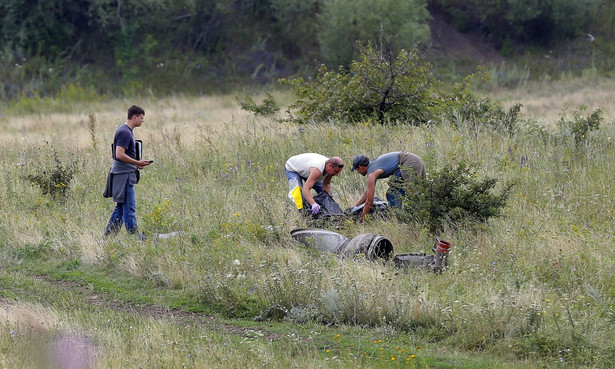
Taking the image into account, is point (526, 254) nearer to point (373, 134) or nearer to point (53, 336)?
point (53, 336)

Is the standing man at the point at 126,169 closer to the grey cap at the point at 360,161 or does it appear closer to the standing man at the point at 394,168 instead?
the grey cap at the point at 360,161

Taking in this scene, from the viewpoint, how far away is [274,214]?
955 cm

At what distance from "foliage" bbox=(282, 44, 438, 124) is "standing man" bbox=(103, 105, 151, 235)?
589cm

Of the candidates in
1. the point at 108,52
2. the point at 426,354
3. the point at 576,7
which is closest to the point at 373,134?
the point at 426,354

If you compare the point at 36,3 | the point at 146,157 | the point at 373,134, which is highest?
the point at 36,3

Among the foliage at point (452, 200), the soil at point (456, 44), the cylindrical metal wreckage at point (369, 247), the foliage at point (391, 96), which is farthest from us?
the soil at point (456, 44)

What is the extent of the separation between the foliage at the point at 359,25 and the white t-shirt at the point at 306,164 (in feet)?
77.9

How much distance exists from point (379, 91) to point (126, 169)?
682cm

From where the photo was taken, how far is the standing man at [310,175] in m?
9.69

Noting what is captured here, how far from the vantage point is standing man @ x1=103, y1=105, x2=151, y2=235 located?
9109 mm

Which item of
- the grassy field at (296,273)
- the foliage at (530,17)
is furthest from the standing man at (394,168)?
the foliage at (530,17)

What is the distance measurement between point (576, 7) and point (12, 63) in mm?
30529

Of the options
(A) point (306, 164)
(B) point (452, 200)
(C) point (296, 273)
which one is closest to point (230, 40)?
(A) point (306, 164)

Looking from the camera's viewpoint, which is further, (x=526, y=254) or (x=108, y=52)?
(x=108, y=52)
